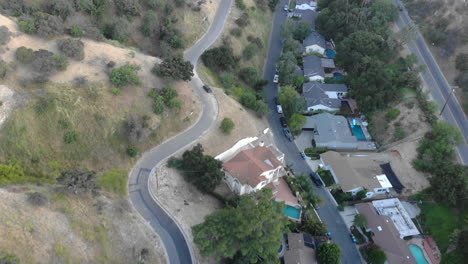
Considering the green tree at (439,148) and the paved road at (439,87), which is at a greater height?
the paved road at (439,87)

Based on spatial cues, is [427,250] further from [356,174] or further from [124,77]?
[124,77]

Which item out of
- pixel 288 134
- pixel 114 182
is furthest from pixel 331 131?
pixel 114 182

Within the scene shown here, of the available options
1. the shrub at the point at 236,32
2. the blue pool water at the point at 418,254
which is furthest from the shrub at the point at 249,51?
the blue pool water at the point at 418,254

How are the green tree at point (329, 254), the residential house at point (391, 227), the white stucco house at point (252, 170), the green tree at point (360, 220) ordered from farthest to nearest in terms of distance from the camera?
the green tree at point (360, 220) → the white stucco house at point (252, 170) → the residential house at point (391, 227) → the green tree at point (329, 254)

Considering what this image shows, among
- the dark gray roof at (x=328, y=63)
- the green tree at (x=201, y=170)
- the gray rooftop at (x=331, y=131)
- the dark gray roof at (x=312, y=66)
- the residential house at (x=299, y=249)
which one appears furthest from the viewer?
the dark gray roof at (x=328, y=63)

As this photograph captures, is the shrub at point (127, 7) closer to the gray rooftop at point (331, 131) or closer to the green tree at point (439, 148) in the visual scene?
the gray rooftop at point (331, 131)

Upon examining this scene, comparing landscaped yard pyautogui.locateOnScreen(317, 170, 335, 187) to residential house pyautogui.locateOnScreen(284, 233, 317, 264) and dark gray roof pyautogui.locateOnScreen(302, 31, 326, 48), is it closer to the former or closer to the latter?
residential house pyautogui.locateOnScreen(284, 233, 317, 264)

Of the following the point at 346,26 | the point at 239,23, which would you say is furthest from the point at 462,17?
the point at 239,23

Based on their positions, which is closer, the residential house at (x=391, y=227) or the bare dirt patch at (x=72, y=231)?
the bare dirt patch at (x=72, y=231)
